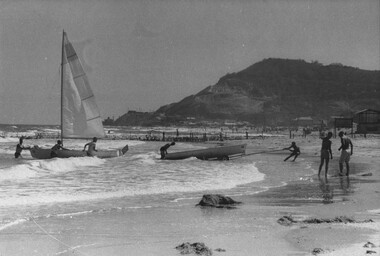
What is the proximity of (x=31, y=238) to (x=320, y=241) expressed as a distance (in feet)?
14.2

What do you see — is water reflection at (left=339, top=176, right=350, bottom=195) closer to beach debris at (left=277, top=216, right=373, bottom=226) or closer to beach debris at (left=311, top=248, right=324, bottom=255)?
beach debris at (left=277, top=216, right=373, bottom=226)

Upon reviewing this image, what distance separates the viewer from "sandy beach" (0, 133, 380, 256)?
265 inches

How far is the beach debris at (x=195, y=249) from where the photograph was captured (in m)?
6.51

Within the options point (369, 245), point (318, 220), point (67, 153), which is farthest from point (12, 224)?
point (67, 153)

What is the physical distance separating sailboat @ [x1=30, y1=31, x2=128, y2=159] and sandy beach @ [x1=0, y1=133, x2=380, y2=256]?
18124mm

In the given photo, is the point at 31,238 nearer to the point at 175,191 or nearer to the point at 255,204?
the point at 255,204

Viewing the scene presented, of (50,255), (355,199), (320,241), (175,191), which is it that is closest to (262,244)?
(320,241)

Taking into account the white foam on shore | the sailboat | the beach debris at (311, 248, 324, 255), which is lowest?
the white foam on shore

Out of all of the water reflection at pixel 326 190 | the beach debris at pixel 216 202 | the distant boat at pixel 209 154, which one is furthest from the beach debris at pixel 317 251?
the distant boat at pixel 209 154

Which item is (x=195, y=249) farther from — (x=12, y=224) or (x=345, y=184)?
(x=345, y=184)

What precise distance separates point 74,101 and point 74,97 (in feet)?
0.77

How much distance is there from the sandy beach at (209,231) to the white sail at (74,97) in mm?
18208

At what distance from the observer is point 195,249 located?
21.8ft

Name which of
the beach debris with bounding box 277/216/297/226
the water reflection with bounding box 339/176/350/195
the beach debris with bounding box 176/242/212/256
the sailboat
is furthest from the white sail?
the beach debris with bounding box 176/242/212/256
